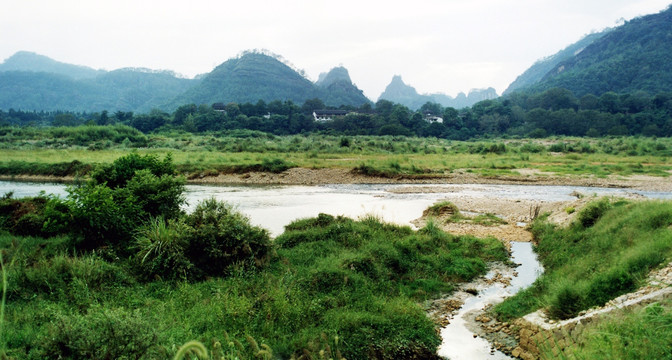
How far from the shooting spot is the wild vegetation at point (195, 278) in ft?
21.7

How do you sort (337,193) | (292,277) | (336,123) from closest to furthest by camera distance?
(292,277), (337,193), (336,123)

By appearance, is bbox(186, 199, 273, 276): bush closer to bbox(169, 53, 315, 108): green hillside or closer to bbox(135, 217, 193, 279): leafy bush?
bbox(135, 217, 193, 279): leafy bush

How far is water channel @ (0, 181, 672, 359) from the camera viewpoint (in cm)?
1495

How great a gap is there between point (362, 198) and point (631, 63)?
459ft

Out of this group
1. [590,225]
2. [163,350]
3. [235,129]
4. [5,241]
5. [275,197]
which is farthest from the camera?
[235,129]

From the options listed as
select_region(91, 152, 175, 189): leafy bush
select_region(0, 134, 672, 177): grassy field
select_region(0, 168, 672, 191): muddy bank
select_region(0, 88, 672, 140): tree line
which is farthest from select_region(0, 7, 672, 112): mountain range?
select_region(91, 152, 175, 189): leafy bush

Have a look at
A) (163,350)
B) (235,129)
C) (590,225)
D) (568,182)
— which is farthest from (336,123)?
(163,350)

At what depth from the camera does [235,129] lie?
305 ft

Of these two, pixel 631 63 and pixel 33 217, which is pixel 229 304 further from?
pixel 631 63

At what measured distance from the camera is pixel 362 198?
30875mm

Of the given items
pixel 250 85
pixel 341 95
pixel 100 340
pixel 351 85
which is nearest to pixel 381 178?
pixel 100 340

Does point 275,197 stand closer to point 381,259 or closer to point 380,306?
point 381,259

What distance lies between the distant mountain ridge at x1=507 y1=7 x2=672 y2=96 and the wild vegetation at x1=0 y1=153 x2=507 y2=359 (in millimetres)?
134884

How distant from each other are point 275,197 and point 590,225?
20.6 meters
